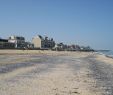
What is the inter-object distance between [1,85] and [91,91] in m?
4.37

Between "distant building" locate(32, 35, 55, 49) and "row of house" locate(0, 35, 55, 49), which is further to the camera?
"distant building" locate(32, 35, 55, 49)

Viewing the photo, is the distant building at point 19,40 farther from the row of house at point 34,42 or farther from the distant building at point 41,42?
the distant building at point 41,42

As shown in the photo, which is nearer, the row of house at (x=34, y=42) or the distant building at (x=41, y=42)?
the row of house at (x=34, y=42)

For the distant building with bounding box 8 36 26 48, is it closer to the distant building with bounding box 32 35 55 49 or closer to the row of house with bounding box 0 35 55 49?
the row of house with bounding box 0 35 55 49

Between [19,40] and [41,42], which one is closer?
[19,40]

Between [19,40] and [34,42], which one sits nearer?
[19,40]

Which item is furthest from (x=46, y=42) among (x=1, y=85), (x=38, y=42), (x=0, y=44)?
(x=1, y=85)

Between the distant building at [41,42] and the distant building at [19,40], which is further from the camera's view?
the distant building at [41,42]

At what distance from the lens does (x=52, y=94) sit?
41.3ft

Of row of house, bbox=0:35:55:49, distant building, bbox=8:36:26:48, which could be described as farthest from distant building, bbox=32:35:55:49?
distant building, bbox=8:36:26:48

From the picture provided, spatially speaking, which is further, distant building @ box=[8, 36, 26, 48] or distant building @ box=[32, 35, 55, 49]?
distant building @ box=[32, 35, 55, 49]

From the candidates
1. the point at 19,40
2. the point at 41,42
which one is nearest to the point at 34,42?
the point at 41,42

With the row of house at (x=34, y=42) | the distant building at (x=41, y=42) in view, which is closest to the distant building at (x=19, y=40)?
the row of house at (x=34, y=42)

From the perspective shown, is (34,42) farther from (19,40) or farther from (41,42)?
(19,40)
